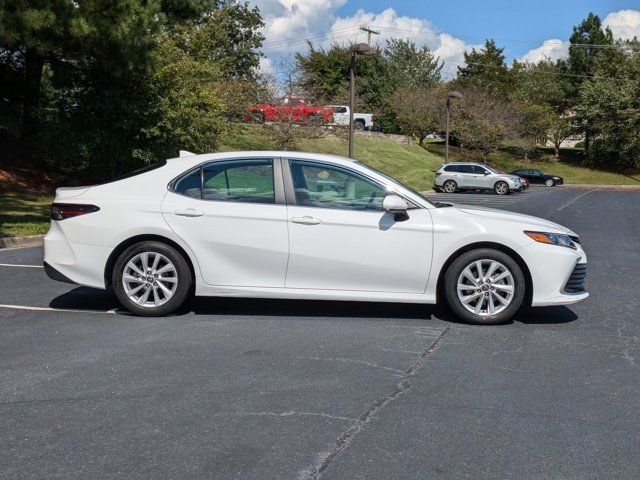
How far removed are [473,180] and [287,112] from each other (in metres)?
10.1

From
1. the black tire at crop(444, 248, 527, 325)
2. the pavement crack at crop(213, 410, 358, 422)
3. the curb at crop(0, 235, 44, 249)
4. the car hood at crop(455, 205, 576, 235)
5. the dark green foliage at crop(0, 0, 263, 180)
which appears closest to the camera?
the pavement crack at crop(213, 410, 358, 422)

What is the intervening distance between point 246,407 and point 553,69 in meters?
74.9

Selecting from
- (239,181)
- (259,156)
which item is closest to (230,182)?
(239,181)

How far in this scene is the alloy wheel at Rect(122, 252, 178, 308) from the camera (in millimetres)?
6508

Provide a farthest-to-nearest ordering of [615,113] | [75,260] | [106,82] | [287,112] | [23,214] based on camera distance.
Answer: [615,113]
[287,112]
[106,82]
[23,214]
[75,260]

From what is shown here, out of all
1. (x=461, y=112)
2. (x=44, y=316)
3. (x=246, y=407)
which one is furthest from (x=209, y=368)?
(x=461, y=112)

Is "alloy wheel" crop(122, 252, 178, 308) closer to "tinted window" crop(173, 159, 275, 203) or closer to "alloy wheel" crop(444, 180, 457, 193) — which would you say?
"tinted window" crop(173, 159, 275, 203)

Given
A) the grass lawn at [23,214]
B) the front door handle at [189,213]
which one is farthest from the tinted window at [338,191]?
the grass lawn at [23,214]

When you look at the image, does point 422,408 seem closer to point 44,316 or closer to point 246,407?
point 246,407

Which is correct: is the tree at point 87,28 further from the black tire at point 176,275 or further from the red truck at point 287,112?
the red truck at point 287,112

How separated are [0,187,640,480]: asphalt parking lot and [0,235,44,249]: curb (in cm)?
528

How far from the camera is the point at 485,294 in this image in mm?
6371

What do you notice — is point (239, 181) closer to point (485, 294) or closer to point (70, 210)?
point (70, 210)

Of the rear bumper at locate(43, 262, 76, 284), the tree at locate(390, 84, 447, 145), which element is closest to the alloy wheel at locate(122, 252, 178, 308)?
the rear bumper at locate(43, 262, 76, 284)
